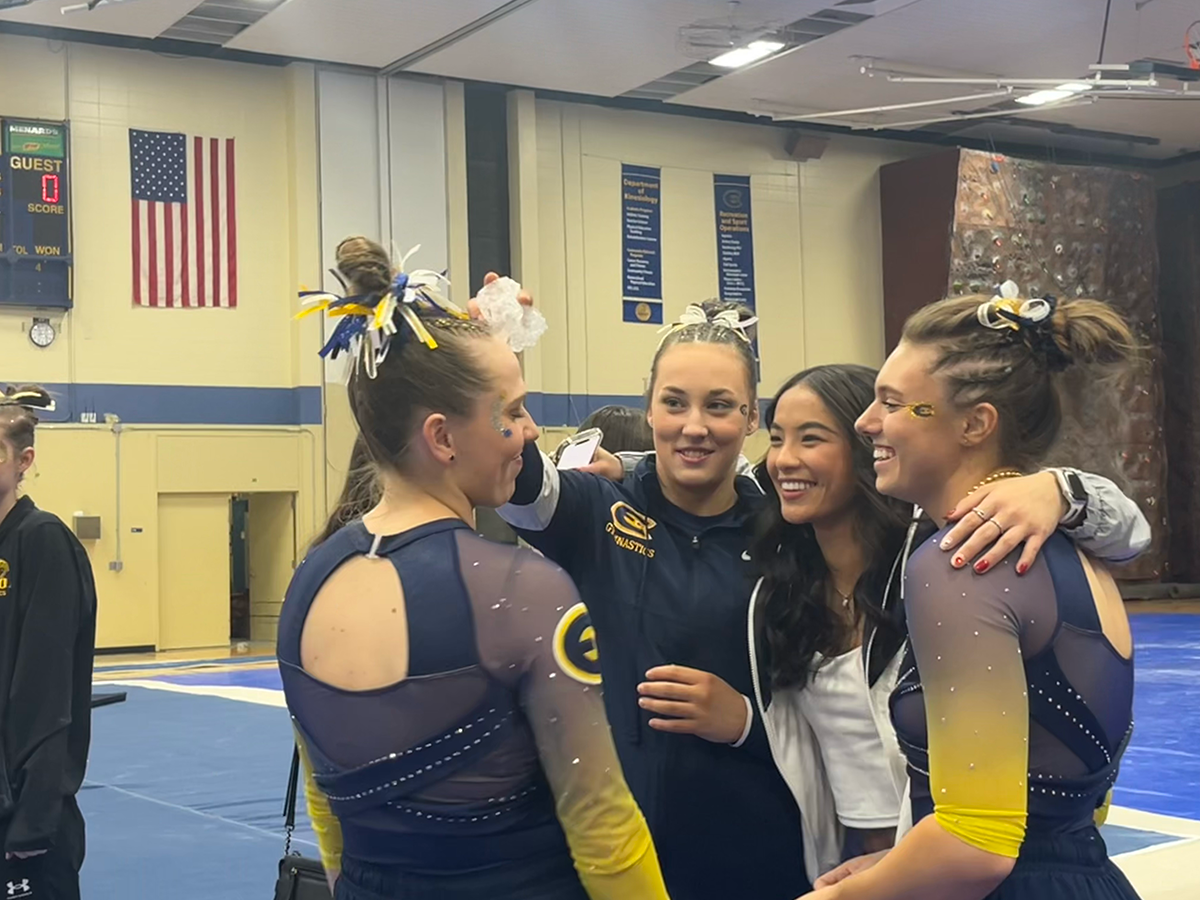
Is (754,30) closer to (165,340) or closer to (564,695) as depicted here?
(165,340)

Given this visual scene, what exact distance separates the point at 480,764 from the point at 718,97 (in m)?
16.7

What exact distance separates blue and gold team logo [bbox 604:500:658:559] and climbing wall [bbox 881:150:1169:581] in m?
15.5

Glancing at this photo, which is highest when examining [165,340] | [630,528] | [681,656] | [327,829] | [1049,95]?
[1049,95]

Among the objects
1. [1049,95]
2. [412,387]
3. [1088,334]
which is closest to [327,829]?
[412,387]

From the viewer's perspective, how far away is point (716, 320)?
111 inches

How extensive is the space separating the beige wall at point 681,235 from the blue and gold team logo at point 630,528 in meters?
13.9

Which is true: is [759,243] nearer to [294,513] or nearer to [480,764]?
[294,513]

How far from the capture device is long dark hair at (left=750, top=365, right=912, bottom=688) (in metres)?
2.42

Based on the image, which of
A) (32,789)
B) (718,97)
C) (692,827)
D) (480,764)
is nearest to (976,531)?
(480,764)

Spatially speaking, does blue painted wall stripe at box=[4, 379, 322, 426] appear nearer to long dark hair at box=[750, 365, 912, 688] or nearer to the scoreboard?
the scoreboard

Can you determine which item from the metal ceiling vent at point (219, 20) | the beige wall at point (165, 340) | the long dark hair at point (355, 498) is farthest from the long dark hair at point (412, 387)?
the beige wall at point (165, 340)

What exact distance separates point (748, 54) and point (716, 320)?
44.9ft

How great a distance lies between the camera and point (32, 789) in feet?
10.4

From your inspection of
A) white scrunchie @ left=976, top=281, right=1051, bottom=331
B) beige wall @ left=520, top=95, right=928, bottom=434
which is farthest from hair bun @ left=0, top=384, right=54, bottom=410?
beige wall @ left=520, top=95, right=928, bottom=434
